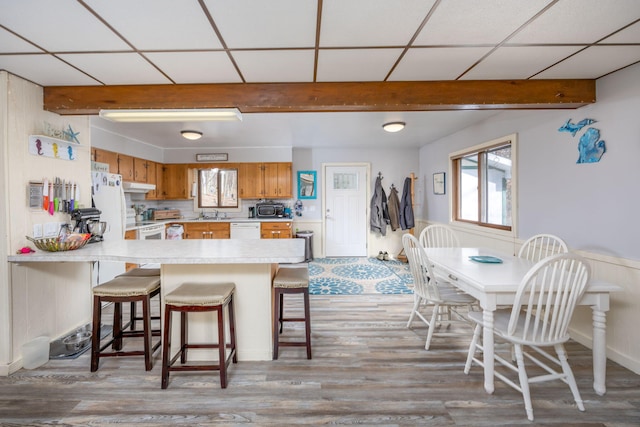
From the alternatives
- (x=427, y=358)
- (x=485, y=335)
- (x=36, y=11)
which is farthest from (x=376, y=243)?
(x=36, y=11)

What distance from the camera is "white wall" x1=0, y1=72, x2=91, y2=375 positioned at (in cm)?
208

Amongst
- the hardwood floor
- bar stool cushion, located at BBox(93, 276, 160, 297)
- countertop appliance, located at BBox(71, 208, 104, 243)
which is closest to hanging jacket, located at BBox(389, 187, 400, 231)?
the hardwood floor

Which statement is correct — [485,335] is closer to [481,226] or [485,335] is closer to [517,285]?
[517,285]

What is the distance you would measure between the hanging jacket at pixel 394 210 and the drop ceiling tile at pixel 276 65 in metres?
3.85

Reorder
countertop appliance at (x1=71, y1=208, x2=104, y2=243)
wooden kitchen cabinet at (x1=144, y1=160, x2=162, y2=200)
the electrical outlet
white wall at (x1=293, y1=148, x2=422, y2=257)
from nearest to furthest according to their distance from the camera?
1. the electrical outlet
2. countertop appliance at (x1=71, y1=208, x2=104, y2=243)
3. wooden kitchen cabinet at (x1=144, y1=160, x2=162, y2=200)
4. white wall at (x1=293, y1=148, x2=422, y2=257)

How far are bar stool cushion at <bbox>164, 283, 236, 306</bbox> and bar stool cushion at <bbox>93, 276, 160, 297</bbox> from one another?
0.24 meters

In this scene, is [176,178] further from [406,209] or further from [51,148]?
[406,209]

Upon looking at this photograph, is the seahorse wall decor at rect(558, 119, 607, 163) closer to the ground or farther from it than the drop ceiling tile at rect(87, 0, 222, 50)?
closer to the ground

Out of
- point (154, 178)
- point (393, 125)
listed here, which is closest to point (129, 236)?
point (154, 178)

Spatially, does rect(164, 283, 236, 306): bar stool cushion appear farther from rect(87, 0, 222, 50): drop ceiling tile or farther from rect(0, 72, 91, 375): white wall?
rect(87, 0, 222, 50): drop ceiling tile

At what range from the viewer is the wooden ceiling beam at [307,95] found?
2.33 m

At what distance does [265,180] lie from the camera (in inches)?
217

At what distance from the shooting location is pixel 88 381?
199 centimetres

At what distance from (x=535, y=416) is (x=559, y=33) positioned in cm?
224
